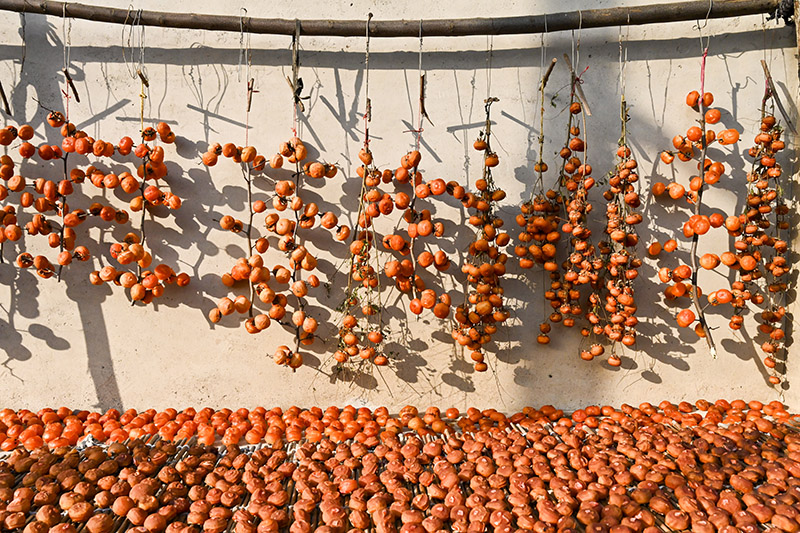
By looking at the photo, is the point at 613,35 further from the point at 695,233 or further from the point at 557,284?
the point at 557,284

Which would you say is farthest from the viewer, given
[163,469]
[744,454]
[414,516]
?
[744,454]

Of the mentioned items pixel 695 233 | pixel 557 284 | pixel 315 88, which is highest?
pixel 315 88

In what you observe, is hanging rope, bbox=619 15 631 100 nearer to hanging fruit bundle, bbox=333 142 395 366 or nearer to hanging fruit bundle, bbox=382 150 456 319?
hanging fruit bundle, bbox=382 150 456 319

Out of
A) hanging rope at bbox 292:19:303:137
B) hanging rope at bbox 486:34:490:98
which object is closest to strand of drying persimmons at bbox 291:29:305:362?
hanging rope at bbox 292:19:303:137

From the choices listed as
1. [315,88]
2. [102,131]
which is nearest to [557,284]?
[315,88]

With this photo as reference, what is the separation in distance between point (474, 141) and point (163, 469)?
7.33 feet

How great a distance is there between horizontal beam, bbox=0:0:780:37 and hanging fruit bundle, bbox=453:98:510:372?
0.46 metres

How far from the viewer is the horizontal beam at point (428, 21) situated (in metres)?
2.49

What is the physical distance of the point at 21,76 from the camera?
2.71 metres

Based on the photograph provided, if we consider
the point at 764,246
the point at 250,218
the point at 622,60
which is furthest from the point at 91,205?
the point at 764,246

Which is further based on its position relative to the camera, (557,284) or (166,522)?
(557,284)

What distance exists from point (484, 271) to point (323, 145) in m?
1.17

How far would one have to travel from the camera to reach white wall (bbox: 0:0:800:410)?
2.73 meters

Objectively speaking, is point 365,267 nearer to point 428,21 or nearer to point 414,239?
point 414,239
